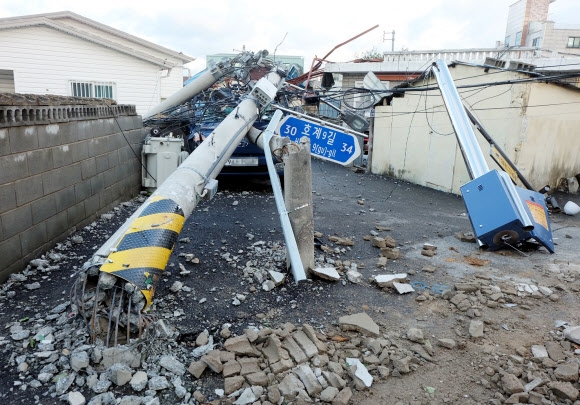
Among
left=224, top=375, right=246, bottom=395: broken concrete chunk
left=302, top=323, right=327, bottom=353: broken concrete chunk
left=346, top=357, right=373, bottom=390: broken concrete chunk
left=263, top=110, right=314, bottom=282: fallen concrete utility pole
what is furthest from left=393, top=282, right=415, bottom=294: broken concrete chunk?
left=224, top=375, right=246, bottom=395: broken concrete chunk

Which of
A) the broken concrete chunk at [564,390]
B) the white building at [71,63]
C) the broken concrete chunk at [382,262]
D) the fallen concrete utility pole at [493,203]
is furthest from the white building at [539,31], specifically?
the broken concrete chunk at [564,390]

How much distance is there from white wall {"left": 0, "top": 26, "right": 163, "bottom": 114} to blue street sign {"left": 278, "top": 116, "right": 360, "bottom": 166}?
12461 mm

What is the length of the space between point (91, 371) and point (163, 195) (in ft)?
4.98

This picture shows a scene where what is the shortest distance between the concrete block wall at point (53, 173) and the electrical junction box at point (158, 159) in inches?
34.9

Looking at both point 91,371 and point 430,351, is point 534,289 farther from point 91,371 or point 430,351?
point 91,371

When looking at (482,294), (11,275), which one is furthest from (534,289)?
(11,275)

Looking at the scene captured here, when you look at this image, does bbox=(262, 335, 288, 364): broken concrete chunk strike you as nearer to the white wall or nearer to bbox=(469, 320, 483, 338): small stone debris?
bbox=(469, 320, 483, 338): small stone debris

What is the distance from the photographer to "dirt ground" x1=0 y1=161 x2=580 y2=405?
3.11m

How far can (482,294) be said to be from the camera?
4477 mm

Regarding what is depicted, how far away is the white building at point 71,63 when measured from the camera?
1353 centimetres

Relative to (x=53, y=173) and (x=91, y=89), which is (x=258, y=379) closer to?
A: (x=53, y=173)

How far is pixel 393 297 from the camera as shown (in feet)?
14.6

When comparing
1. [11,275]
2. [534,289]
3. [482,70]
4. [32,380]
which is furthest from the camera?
[482,70]

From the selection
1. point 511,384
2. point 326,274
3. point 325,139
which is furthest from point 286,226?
point 511,384
